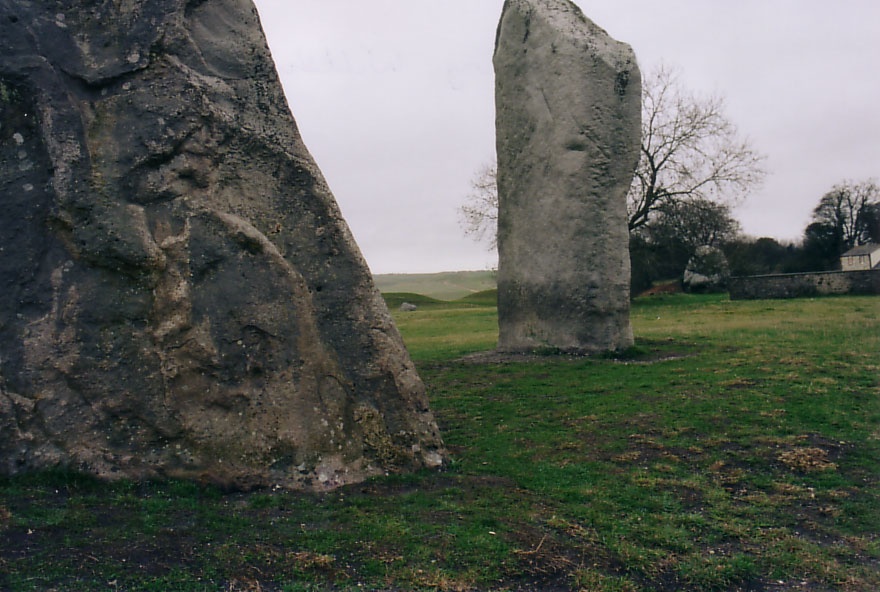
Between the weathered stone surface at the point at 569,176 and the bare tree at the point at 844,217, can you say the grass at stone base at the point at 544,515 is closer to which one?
the weathered stone surface at the point at 569,176

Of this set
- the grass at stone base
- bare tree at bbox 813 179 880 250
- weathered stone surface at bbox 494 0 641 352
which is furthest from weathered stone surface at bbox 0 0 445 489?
bare tree at bbox 813 179 880 250

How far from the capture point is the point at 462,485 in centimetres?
556

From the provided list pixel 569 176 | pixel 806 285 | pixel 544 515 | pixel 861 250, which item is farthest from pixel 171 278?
pixel 861 250

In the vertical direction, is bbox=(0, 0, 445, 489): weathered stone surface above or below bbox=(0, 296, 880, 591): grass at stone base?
above

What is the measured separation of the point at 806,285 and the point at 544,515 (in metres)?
22.9

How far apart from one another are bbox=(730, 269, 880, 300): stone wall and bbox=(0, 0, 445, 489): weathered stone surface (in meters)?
22.4

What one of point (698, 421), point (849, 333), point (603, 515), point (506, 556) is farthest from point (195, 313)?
point (849, 333)

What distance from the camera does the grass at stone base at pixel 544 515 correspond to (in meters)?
4.03

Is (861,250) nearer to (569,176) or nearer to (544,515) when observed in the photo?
(569,176)

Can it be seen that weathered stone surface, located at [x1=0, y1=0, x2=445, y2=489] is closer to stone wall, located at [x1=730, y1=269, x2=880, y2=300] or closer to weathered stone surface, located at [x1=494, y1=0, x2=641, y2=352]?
weathered stone surface, located at [x1=494, y1=0, x2=641, y2=352]

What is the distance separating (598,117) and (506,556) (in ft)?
30.3

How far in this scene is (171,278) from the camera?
546 cm

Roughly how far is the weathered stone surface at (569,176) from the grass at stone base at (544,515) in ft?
13.1

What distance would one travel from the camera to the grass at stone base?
4.03 m
